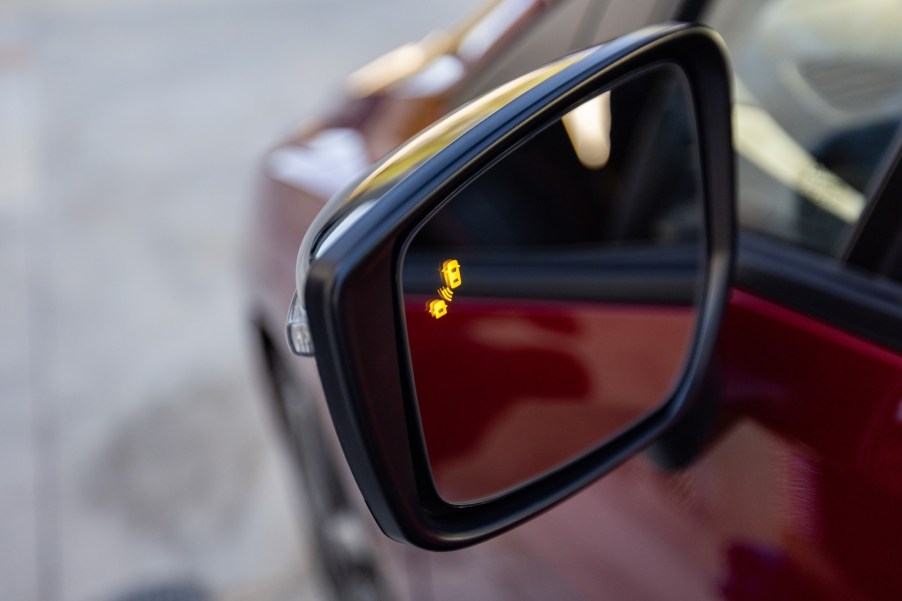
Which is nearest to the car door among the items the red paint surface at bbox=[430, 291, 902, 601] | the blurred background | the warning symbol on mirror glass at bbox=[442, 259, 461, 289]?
the red paint surface at bbox=[430, 291, 902, 601]

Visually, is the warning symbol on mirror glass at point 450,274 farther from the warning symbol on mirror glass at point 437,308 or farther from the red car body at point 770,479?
the red car body at point 770,479

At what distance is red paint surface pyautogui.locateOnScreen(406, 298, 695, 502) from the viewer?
1.48 metres

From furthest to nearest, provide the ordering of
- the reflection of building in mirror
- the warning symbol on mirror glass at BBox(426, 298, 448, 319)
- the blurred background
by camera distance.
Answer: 1. the blurred background
2. the reflection of building in mirror
3. the warning symbol on mirror glass at BBox(426, 298, 448, 319)

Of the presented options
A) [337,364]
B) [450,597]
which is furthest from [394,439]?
[450,597]

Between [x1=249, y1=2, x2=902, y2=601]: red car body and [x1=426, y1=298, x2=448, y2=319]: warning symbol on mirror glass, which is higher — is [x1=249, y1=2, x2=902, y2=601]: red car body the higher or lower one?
the lower one

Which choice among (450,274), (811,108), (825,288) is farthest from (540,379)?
(811,108)

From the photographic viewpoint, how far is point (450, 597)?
202 centimetres

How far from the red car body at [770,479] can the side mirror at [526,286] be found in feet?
0.25

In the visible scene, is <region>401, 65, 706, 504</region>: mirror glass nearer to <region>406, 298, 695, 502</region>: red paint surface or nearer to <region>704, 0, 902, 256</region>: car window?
<region>406, 298, 695, 502</region>: red paint surface

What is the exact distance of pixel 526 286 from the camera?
1.70 metres

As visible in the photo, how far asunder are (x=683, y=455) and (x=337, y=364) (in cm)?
67

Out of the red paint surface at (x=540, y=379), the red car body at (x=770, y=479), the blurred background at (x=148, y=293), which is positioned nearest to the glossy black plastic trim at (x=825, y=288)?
the red car body at (x=770, y=479)

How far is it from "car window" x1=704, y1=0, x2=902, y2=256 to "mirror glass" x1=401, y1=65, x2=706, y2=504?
0.14 meters

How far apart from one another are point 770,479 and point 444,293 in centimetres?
50
